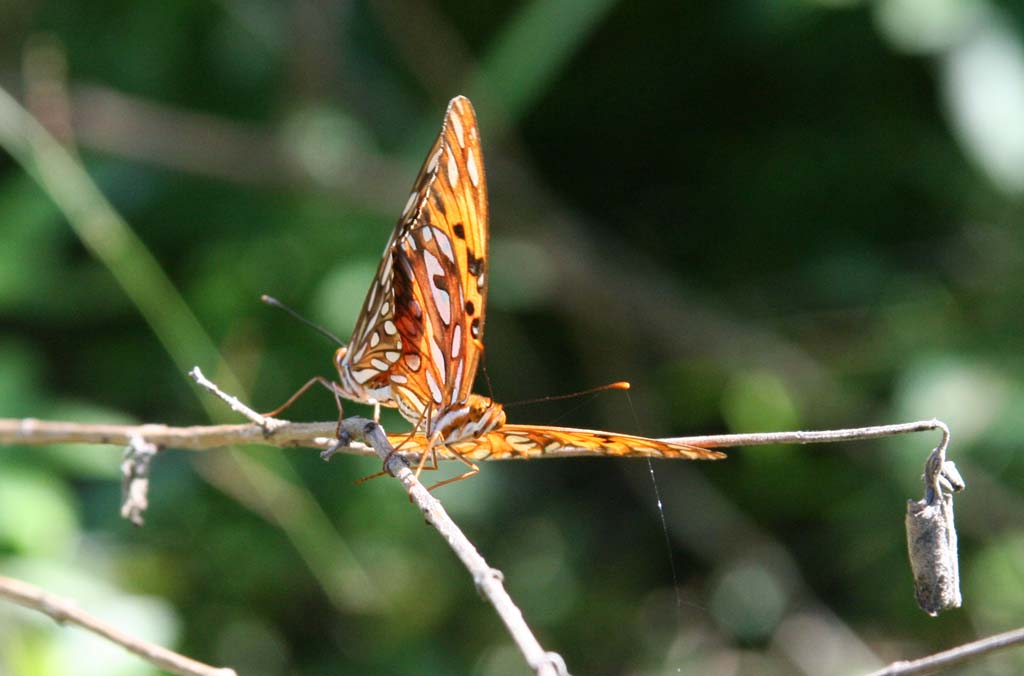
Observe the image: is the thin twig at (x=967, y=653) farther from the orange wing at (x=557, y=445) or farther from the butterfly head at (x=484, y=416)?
the butterfly head at (x=484, y=416)

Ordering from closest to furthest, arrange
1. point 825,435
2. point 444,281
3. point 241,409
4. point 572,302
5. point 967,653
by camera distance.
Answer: point 967,653 < point 825,435 < point 241,409 < point 444,281 < point 572,302

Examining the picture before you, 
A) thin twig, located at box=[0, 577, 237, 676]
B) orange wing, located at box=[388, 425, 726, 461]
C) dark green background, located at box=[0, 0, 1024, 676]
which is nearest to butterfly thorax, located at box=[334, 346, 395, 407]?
orange wing, located at box=[388, 425, 726, 461]

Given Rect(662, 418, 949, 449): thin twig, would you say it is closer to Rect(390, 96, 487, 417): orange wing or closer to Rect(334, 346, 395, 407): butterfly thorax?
Rect(390, 96, 487, 417): orange wing

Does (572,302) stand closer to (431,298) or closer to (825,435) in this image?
(431,298)

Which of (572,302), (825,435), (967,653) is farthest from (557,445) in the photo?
(572,302)

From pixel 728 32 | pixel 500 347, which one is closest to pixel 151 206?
pixel 500 347

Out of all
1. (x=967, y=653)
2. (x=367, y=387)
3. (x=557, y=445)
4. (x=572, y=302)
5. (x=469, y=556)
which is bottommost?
(x=967, y=653)

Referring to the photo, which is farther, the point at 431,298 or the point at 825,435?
the point at 431,298
